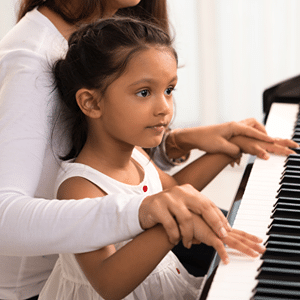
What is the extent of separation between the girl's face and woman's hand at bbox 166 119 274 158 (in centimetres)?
35

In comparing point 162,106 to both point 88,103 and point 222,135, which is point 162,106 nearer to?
point 88,103

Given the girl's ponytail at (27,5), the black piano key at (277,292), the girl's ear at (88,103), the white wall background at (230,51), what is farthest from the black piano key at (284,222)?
the white wall background at (230,51)

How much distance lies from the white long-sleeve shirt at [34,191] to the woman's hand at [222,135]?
462 millimetres

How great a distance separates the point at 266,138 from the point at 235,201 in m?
0.35

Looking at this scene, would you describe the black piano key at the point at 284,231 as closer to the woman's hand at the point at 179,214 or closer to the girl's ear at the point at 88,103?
the woman's hand at the point at 179,214

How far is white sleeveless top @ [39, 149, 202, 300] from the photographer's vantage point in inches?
41.0

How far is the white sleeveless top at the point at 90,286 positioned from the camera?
104cm

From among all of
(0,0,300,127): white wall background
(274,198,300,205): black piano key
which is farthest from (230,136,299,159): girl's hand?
(0,0,300,127): white wall background

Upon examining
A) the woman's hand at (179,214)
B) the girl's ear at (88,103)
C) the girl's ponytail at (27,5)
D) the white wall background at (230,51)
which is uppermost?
the girl's ponytail at (27,5)

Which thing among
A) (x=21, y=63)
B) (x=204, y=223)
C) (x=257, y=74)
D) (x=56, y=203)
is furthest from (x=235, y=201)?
(x=257, y=74)

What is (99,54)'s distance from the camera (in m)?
1.04

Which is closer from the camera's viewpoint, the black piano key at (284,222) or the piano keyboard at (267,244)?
the piano keyboard at (267,244)

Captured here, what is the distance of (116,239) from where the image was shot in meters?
0.81

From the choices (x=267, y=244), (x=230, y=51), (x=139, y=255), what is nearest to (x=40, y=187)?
(x=139, y=255)
